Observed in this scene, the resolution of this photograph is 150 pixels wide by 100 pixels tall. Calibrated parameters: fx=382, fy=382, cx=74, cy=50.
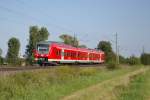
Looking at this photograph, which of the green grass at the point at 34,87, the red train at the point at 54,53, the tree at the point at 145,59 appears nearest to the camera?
the green grass at the point at 34,87

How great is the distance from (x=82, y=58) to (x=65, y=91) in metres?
36.5

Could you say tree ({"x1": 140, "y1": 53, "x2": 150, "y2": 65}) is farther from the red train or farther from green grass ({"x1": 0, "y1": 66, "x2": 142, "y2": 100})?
green grass ({"x1": 0, "y1": 66, "x2": 142, "y2": 100})

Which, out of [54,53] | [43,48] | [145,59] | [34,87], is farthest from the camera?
[145,59]

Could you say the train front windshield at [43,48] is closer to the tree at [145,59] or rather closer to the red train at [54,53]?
the red train at [54,53]

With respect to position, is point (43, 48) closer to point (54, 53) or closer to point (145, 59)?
point (54, 53)

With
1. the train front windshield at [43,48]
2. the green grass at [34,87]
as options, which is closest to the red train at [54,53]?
the train front windshield at [43,48]

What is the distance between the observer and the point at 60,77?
1046 inches

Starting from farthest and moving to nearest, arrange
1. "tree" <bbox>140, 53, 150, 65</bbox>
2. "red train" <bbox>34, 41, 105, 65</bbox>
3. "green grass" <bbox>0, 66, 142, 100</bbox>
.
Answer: "tree" <bbox>140, 53, 150, 65</bbox>, "red train" <bbox>34, 41, 105, 65</bbox>, "green grass" <bbox>0, 66, 142, 100</bbox>

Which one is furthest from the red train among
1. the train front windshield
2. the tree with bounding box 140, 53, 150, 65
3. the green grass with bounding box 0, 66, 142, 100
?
the tree with bounding box 140, 53, 150, 65

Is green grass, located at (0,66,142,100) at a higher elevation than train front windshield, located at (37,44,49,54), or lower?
lower

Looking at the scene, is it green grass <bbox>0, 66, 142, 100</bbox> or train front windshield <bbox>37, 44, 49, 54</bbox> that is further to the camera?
train front windshield <bbox>37, 44, 49, 54</bbox>

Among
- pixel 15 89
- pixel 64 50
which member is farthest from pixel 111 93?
pixel 64 50

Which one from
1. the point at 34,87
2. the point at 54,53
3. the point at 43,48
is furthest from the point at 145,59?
the point at 34,87

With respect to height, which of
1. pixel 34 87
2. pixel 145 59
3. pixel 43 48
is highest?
pixel 145 59
